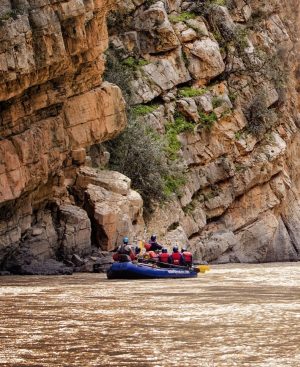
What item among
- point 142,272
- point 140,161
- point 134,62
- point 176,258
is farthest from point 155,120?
point 142,272

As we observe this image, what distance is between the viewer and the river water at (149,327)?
11984mm

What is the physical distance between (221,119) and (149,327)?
38.6 m

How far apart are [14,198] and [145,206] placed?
1303 cm

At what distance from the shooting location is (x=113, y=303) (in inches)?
798

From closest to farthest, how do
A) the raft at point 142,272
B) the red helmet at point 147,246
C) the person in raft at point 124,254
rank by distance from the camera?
1. the raft at point 142,272
2. the person in raft at point 124,254
3. the red helmet at point 147,246

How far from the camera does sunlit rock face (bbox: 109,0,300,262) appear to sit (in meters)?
50.6

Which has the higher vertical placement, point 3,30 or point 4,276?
point 3,30

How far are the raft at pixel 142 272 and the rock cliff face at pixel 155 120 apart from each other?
3.90 metres

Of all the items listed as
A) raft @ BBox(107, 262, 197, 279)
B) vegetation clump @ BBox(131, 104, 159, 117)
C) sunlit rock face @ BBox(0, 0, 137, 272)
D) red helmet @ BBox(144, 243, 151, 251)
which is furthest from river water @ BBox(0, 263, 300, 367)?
vegetation clump @ BBox(131, 104, 159, 117)

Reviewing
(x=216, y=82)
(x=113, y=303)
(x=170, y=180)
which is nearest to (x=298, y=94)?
(x=216, y=82)

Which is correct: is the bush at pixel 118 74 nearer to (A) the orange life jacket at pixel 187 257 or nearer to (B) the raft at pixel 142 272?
(A) the orange life jacket at pixel 187 257

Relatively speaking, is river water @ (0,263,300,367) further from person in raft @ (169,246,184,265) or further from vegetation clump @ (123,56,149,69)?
vegetation clump @ (123,56,149,69)

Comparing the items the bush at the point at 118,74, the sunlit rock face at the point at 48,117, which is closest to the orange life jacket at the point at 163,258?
the sunlit rock face at the point at 48,117

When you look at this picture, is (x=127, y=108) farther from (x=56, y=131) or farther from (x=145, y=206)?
(x=56, y=131)
